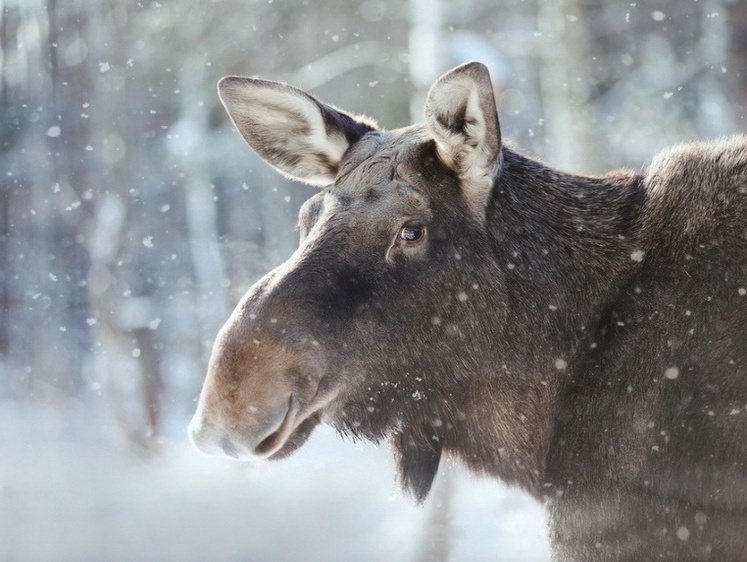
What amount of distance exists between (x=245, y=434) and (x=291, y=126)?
1.36 m

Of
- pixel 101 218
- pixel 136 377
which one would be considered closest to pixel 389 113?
pixel 101 218

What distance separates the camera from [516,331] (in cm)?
330

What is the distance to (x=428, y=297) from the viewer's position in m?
3.26

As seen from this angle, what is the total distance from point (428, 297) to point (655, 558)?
1070mm

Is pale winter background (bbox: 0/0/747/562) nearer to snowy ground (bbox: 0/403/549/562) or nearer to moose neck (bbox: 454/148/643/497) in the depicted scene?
snowy ground (bbox: 0/403/549/562)

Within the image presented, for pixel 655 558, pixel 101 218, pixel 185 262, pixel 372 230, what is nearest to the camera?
pixel 655 558

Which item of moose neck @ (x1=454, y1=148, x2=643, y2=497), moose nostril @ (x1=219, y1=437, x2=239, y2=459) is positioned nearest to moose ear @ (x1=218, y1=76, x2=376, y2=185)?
moose neck @ (x1=454, y1=148, x2=643, y2=497)

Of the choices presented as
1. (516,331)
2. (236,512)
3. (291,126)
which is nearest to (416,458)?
(516,331)

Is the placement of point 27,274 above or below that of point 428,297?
below

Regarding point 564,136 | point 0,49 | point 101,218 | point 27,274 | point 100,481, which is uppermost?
point 0,49

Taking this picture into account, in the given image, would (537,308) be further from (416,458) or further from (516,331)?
(416,458)

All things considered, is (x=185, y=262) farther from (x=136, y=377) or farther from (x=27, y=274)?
(x=136, y=377)

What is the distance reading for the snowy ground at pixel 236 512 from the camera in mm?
7113

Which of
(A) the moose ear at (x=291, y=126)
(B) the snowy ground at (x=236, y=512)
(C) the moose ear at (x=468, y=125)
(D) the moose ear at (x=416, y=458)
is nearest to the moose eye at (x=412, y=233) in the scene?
(C) the moose ear at (x=468, y=125)
